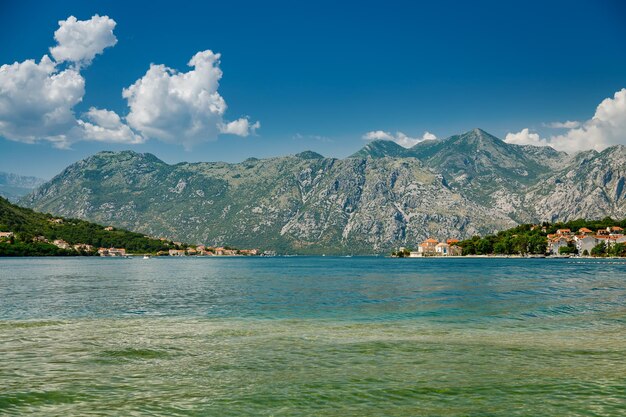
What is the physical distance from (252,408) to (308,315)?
85.6ft

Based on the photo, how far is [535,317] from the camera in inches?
1598

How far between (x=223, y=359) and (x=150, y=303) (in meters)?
30.8

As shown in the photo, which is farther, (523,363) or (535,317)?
(535,317)

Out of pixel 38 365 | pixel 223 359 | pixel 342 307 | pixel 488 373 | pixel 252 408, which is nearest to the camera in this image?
pixel 252 408

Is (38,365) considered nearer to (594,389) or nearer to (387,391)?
(387,391)

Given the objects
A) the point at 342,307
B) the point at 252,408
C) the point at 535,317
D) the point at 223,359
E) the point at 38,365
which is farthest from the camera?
the point at 342,307

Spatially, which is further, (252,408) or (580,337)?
(580,337)

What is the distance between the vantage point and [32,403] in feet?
54.2

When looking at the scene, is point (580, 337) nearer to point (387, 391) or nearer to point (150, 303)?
point (387, 391)

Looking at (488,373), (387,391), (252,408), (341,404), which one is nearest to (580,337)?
(488,373)

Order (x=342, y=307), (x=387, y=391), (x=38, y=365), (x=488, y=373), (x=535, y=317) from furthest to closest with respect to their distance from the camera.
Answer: (x=342, y=307)
(x=535, y=317)
(x=38, y=365)
(x=488, y=373)
(x=387, y=391)

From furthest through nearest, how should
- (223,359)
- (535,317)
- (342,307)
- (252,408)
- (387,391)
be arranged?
(342,307), (535,317), (223,359), (387,391), (252,408)

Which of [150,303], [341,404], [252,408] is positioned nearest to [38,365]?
[252,408]

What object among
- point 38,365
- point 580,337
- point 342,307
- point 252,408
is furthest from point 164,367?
point 342,307
